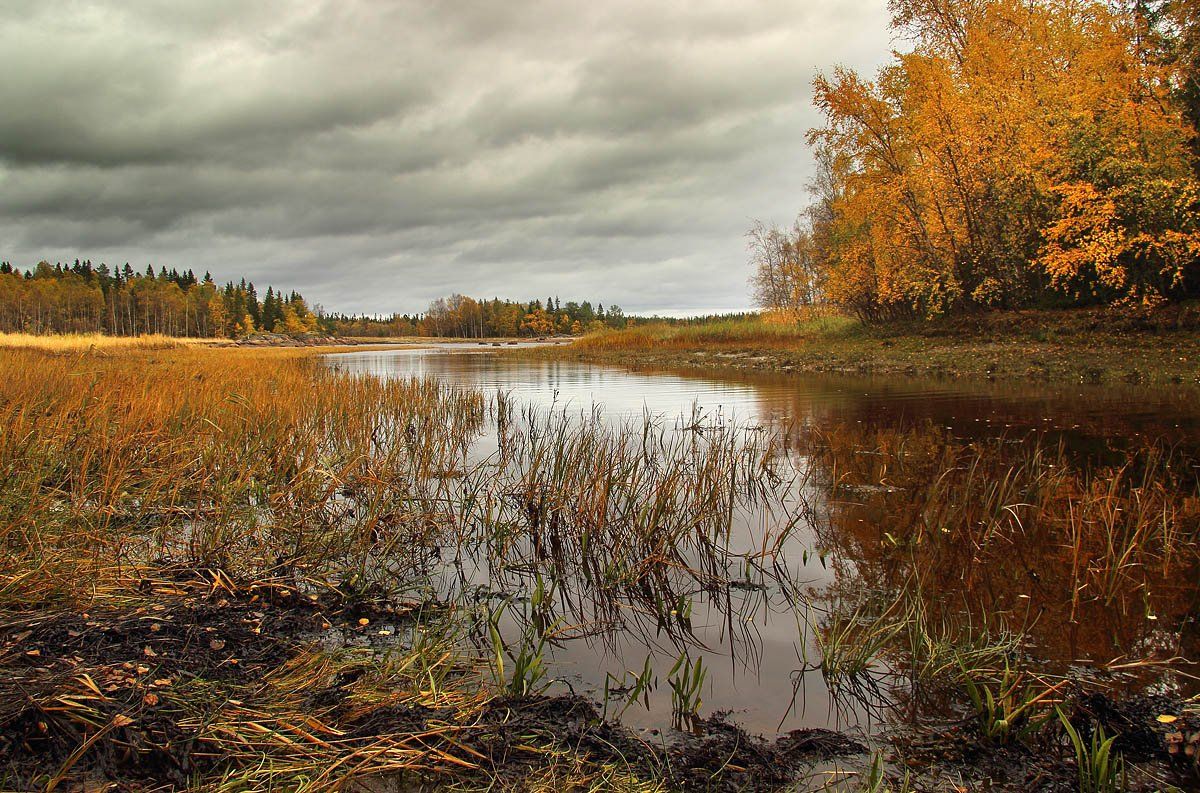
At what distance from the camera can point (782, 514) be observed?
275 inches

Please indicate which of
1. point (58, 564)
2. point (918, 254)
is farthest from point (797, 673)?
point (918, 254)

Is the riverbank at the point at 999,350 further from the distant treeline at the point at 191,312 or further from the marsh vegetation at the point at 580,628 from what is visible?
the distant treeline at the point at 191,312

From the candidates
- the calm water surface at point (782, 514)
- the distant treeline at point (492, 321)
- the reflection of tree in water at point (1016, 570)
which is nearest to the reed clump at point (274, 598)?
the calm water surface at point (782, 514)

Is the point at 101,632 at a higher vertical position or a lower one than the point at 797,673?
higher

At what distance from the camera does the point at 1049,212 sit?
75.0ft

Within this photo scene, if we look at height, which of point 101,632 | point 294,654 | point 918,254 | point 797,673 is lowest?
point 797,673

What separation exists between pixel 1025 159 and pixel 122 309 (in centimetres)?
13180

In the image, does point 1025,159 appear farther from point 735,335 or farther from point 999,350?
point 735,335

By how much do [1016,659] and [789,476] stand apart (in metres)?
4.90

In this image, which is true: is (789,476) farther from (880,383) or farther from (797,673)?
(880,383)

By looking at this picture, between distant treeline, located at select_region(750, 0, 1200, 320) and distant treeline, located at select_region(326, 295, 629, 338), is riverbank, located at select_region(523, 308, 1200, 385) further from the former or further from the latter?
distant treeline, located at select_region(326, 295, 629, 338)

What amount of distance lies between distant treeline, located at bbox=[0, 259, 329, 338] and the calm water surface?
3704 inches

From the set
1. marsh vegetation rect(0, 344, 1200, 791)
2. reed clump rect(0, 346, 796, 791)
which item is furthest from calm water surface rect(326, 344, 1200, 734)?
reed clump rect(0, 346, 796, 791)

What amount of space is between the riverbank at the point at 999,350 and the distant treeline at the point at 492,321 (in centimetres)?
11632
